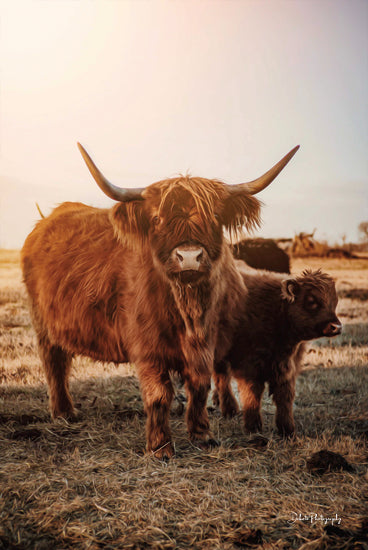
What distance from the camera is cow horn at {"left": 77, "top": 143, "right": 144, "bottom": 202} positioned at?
3447 millimetres

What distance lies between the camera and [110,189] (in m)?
3.52

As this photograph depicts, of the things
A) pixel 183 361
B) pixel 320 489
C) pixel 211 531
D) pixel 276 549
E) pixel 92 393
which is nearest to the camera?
pixel 276 549

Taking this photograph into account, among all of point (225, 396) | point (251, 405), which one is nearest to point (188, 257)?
point (251, 405)

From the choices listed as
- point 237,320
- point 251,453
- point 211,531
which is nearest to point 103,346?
point 237,320

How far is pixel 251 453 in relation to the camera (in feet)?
12.3

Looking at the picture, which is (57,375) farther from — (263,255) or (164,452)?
(263,255)

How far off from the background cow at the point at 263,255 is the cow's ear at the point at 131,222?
4.37 m

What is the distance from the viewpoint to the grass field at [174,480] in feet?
8.56

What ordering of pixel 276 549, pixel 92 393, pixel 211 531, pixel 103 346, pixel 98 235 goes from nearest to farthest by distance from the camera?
pixel 276 549 < pixel 211 531 < pixel 103 346 < pixel 98 235 < pixel 92 393

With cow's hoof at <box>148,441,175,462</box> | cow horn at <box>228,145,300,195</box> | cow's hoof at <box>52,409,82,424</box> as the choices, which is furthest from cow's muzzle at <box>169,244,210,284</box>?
cow's hoof at <box>52,409,82,424</box>

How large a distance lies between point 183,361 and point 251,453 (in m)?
0.81

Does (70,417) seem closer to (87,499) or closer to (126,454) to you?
(126,454)

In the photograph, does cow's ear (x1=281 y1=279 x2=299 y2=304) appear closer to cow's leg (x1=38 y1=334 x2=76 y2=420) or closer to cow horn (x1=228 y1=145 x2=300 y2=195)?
cow horn (x1=228 y1=145 x2=300 y2=195)

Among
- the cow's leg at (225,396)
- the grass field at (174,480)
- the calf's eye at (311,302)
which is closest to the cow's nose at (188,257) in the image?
the grass field at (174,480)
